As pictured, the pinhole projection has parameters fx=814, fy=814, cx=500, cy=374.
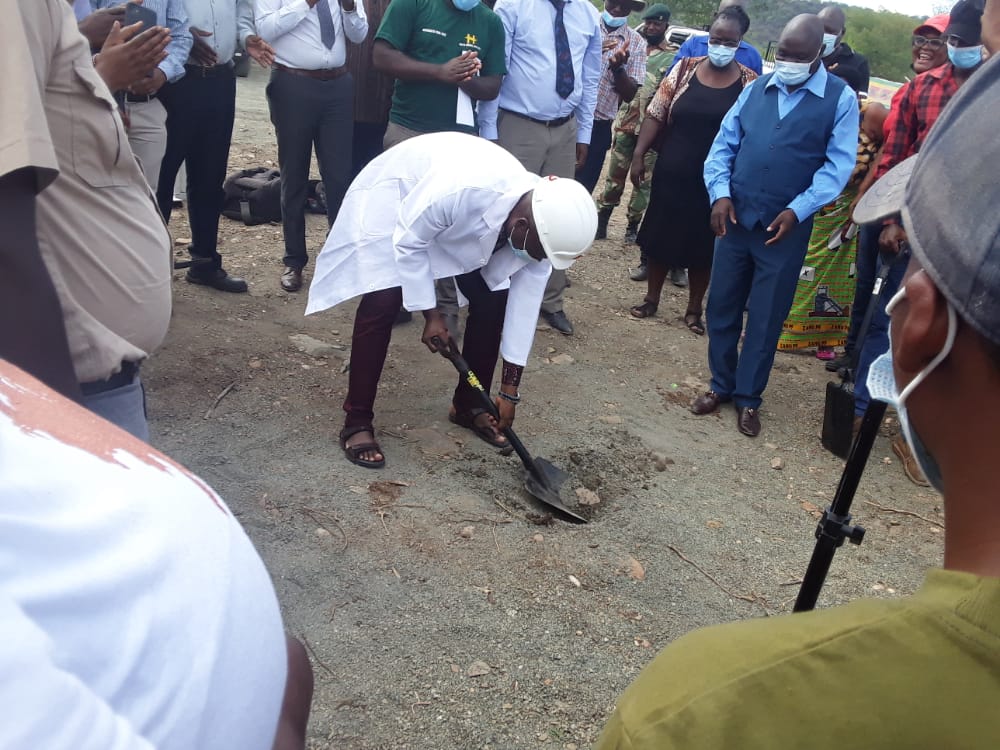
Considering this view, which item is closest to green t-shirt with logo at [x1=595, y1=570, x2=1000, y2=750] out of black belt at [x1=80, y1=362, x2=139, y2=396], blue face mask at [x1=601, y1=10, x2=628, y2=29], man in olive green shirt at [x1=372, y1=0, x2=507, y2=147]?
black belt at [x1=80, y1=362, x2=139, y2=396]

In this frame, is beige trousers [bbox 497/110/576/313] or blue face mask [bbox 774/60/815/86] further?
beige trousers [bbox 497/110/576/313]

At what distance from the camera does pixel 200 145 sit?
4602 millimetres

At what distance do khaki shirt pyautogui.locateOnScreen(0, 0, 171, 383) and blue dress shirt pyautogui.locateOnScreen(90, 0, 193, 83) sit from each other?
2.73 metres

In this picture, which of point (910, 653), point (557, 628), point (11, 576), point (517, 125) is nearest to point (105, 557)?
point (11, 576)

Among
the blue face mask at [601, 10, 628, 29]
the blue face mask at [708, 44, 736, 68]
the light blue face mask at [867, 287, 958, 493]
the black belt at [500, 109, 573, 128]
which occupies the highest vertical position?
the light blue face mask at [867, 287, 958, 493]

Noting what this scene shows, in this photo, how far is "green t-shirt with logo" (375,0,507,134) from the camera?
14.9 ft

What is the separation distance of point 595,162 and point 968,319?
6.34 metres

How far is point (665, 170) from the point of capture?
5430 millimetres

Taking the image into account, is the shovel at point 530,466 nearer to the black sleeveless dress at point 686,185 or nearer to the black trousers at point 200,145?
the black trousers at point 200,145

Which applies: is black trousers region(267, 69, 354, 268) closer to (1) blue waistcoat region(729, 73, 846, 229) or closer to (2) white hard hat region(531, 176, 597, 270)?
(2) white hard hat region(531, 176, 597, 270)

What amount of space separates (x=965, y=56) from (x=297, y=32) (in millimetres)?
3609

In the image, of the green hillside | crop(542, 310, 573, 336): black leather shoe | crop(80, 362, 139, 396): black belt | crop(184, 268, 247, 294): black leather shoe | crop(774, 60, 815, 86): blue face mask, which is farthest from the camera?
the green hillside

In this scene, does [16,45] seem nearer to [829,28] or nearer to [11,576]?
[11,576]

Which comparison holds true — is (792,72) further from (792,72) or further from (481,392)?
(481,392)
